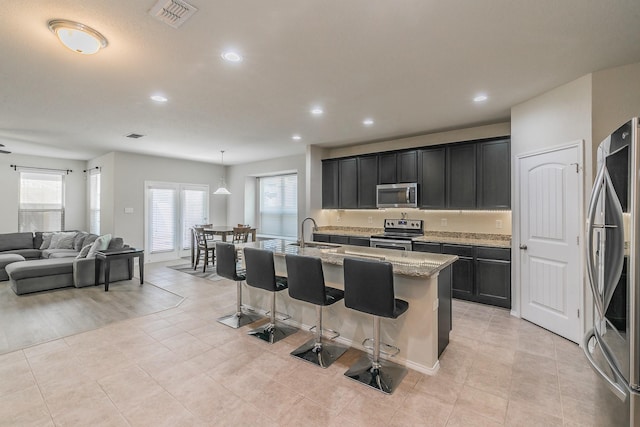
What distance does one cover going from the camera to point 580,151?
9.87 feet

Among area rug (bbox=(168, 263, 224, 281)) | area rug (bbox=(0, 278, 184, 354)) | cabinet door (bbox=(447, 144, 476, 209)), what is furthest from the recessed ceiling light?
area rug (bbox=(168, 263, 224, 281))

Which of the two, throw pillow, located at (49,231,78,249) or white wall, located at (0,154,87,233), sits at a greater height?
white wall, located at (0,154,87,233)

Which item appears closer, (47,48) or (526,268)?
(47,48)

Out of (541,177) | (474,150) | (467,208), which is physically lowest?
(467,208)

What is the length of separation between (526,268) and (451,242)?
39.4 inches

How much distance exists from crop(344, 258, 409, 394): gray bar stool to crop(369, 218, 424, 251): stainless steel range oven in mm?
2434

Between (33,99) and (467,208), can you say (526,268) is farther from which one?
(33,99)

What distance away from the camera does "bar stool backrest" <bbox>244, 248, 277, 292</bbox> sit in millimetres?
3039

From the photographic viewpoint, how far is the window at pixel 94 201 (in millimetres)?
7633

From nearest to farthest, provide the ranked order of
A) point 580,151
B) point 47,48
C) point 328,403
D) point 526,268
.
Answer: point 328,403
point 47,48
point 580,151
point 526,268

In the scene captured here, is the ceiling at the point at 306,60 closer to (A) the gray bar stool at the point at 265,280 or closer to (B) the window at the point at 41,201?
(A) the gray bar stool at the point at 265,280

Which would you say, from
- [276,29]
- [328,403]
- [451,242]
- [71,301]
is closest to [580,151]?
[451,242]

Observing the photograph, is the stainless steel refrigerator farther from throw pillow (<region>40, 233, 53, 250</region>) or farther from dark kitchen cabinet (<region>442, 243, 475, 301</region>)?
throw pillow (<region>40, 233, 53, 250</region>)

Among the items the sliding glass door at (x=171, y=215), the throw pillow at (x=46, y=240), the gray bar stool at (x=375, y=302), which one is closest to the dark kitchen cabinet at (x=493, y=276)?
the gray bar stool at (x=375, y=302)
